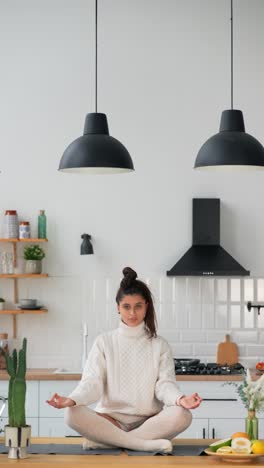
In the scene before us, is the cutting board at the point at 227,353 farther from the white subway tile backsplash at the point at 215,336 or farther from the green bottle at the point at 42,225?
the green bottle at the point at 42,225

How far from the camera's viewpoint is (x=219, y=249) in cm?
787

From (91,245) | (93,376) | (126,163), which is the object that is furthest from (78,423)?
(91,245)

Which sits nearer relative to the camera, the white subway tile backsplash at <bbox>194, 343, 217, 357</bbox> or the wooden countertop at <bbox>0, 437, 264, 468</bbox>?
the wooden countertop at <bbox>0, 437, 264, 468</bbox>

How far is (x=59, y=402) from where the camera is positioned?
476cm

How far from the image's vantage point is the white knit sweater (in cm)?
516

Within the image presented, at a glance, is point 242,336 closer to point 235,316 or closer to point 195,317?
point 235,316

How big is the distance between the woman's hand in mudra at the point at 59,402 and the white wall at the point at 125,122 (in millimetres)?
3090

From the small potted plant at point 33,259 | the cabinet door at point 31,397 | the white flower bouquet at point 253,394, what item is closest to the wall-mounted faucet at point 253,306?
the small potted plant at point 33,259

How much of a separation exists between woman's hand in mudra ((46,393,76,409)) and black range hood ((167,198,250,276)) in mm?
2974

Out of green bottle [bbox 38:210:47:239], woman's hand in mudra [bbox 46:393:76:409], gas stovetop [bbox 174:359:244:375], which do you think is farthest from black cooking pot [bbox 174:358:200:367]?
woman's hand in mudra [bbox 46:393:76:409]

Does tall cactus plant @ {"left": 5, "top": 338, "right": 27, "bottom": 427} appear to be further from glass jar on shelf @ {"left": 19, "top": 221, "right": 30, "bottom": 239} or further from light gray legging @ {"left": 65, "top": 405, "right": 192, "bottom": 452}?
glass jar on shelf @ {"left": 19, "top": 221, "right": 30, "bottom": 239}

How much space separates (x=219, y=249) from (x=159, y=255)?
0.47m

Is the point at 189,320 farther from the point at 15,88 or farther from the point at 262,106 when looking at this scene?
the point at 15,88

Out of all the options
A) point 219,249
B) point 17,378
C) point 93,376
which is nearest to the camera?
point 17,378
